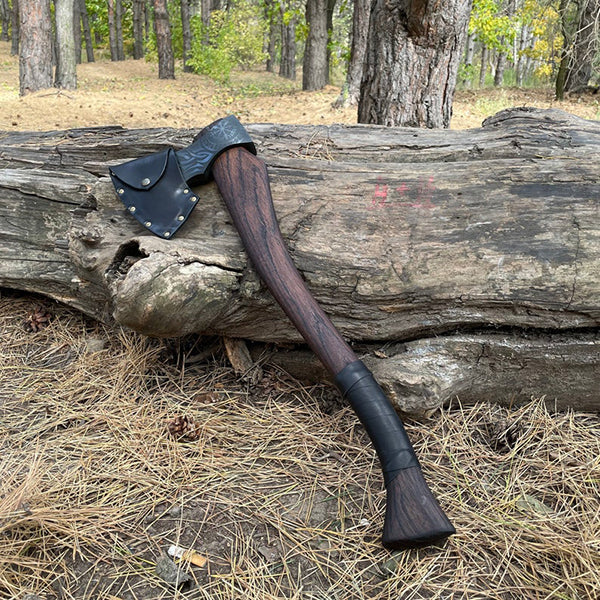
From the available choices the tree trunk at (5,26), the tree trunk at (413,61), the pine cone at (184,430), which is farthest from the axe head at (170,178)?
the tree trunk at (5,26)

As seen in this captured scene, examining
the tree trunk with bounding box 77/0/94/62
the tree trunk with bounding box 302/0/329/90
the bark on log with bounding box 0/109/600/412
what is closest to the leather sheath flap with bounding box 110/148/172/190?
the bark on log with bounding box 0/109/600/412

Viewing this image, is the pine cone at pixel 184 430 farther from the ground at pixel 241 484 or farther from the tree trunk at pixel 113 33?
the tree trunk at pixel 113 33

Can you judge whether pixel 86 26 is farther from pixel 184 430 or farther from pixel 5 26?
pixel 184 430

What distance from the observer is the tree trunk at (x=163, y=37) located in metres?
13.0

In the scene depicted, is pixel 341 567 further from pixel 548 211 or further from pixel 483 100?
pixel 483 100

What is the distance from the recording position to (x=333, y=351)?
184 cm

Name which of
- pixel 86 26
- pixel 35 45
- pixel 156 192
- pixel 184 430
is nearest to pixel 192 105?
pixel 35 45

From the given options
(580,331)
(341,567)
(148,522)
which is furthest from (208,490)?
(580,331)

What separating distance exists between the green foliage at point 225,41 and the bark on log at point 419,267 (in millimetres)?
16201

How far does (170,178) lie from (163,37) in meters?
13.4

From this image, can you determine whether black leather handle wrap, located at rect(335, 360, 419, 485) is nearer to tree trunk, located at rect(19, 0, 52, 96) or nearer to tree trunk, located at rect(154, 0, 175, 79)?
tree trunk, located at rect(19, 0, 52, 96)

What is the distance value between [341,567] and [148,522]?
64cm

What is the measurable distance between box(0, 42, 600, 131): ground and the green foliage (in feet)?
8.54

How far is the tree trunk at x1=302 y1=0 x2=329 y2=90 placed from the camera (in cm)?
1116
